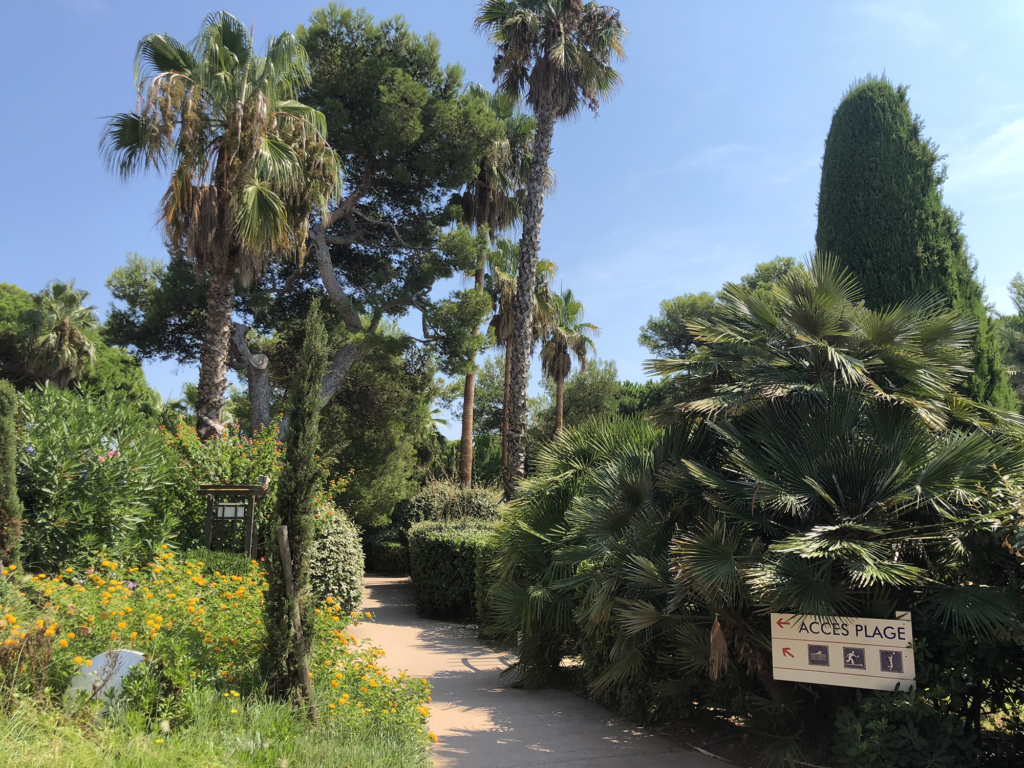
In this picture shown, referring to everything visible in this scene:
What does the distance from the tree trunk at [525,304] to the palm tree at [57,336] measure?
19656mm

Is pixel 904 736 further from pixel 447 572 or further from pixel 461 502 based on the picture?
pixel 461 502

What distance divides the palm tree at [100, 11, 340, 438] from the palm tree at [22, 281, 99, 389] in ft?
54.3

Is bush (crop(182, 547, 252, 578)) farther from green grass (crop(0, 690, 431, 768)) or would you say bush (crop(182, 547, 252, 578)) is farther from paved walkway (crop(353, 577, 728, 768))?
green grass (crop(0, 690, 431, 768))

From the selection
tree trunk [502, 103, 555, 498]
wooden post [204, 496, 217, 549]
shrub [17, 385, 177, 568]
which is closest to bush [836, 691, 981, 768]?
shrub [17, 385, 177, 568]

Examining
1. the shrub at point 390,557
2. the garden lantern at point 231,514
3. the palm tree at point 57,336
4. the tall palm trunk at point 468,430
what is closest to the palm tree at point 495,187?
the tall palm trunk at point 468,430

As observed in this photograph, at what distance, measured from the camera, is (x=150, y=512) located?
755 centimetres

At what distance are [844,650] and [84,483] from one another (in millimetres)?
7376

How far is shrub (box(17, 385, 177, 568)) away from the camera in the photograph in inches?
270

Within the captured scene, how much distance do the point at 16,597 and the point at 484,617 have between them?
6048 millimetres

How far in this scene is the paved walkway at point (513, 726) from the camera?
4.83 meters

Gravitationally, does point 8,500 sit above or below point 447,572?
above

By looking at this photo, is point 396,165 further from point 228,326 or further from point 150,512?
point 150,512

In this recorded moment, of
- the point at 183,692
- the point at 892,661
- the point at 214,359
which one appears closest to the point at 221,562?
the point at 183,692

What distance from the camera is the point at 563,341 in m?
26.2
